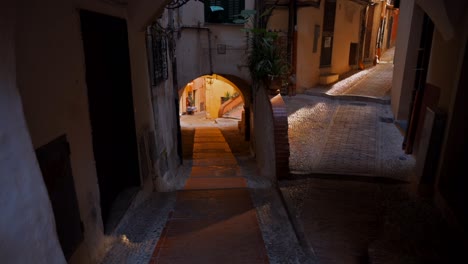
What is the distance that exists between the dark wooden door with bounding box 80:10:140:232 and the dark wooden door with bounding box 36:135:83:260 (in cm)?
78

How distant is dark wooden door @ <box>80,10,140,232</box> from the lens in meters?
3.30

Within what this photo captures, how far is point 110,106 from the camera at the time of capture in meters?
3.80

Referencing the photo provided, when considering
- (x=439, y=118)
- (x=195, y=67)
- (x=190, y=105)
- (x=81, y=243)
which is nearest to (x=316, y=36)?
(x=195, y=67)

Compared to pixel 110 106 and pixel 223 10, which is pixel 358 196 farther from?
pixel 223 10

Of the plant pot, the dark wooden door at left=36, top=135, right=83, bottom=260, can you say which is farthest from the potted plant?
the dark wooden door at left=36, top=135, right=83, bottom=260

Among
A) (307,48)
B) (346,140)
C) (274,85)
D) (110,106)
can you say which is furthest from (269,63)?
(307,48)

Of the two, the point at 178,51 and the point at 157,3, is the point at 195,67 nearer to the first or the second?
the point at 178,51

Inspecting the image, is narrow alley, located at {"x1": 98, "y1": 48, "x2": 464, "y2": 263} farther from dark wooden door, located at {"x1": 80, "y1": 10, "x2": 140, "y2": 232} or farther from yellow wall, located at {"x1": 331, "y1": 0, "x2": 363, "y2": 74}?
yellow wall, located at {"x1": 331, "y1": 0, "x2": 363, "y2": 74}

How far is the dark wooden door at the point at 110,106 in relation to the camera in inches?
130

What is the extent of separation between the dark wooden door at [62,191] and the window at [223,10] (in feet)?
29.8

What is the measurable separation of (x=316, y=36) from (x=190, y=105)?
1362 cm

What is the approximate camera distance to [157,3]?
3.91 m

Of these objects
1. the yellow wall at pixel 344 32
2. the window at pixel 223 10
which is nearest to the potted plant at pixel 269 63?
the window at pixel 223 10

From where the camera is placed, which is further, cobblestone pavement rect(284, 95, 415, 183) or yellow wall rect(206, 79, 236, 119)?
yellow wall rect(206, 79, 236, 119)
